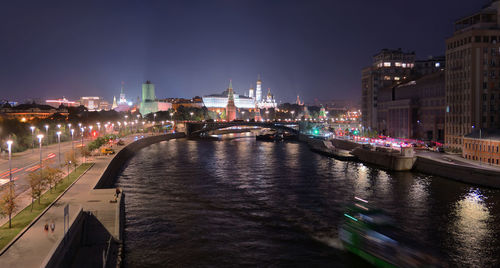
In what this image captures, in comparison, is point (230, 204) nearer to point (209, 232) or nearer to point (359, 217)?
point (209, 232)

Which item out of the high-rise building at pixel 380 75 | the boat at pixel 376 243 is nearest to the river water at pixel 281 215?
the boat at pixel 376 243

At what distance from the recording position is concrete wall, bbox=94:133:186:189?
34516mm

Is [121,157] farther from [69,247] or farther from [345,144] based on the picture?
[345,144]

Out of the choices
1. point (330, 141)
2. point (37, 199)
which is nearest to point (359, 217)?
point (37, 199)

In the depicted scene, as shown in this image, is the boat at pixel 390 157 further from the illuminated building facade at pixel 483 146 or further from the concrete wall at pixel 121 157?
the concrete wall at pixel 121 157

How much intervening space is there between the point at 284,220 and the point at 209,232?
5.51 metres

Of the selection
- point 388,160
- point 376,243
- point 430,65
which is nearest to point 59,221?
point 376,243

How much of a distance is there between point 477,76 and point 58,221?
54.8 meters

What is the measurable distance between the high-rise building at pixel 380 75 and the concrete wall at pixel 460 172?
191ft

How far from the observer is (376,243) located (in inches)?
739

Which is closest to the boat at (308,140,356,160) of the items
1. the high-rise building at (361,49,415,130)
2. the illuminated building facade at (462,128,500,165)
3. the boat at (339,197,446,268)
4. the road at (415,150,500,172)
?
the road at (415,150,500,172)

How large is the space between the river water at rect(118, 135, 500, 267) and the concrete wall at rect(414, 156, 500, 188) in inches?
39.7

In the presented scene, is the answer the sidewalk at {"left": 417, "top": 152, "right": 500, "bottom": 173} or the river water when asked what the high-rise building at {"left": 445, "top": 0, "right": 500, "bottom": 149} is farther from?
the river water

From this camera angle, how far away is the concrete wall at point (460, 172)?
3634 centimetres
